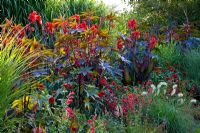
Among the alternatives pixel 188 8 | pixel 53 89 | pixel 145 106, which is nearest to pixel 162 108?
pixel 145 106

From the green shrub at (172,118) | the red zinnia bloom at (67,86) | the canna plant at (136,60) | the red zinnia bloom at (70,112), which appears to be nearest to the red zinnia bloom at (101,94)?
Answer: the red zinnia bloom at (67,86)

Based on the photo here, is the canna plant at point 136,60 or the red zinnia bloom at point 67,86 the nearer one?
the red zinnia bloom at point 67,86

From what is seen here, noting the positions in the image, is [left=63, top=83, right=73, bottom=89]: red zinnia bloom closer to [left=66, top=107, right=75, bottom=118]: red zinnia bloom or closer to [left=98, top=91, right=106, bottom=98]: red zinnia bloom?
[left=98, top=91, right=106, bottom=98]: red zinnia bloom

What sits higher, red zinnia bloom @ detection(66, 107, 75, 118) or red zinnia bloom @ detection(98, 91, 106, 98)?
red zinnia bloom @ detection(66, 107, 75, 118)

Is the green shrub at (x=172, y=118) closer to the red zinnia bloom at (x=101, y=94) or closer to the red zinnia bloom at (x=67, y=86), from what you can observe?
the red zinnia bloom at (x=101, y=94)

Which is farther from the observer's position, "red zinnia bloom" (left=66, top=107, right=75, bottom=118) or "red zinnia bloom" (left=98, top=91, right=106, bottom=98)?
"red zinnia bloom" (left=98, top=91, right=106, bottom=98)

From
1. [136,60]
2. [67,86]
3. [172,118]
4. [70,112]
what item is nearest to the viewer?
[70,112]

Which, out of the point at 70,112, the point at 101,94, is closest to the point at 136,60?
the point at 101,94

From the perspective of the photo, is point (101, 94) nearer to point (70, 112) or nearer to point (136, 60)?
point (70, 112)

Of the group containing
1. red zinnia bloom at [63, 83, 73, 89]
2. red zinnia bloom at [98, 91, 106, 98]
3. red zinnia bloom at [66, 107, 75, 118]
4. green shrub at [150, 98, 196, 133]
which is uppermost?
red zinnia bloom at [66, 107, 75, 118]

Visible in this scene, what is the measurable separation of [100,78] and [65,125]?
1435 mm

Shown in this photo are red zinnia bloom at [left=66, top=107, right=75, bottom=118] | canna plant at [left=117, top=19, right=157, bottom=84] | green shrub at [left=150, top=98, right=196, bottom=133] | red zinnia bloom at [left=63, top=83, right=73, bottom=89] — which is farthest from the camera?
canna plant at [left=117, top=19, right=157, bottom=84]

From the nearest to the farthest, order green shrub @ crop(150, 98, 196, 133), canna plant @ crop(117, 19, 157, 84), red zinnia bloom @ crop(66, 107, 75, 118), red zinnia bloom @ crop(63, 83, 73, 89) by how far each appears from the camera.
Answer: red zinnia bloom @ crop(66, 107, 75, 118)
green shrub @ crop(150, 98, 196, 133)
red zinnia bloom @ crop(63, 83, 73, 89)
canna plant @ crop(117, 19, 157, 84)

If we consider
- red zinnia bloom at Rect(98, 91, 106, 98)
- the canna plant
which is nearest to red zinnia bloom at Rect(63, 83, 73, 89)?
red zinnia bloom at Rect(98, 91, 106, 98)
